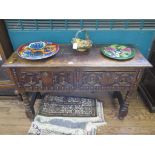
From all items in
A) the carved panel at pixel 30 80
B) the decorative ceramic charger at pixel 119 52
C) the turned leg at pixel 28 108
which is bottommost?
the turned leg at pixel 28 108

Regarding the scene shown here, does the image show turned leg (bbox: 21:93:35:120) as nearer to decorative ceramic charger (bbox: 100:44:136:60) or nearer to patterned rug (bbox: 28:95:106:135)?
patterned rug (bbox: 28:95:106:135)

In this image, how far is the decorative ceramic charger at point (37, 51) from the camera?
1165 mm

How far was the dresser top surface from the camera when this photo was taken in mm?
1109

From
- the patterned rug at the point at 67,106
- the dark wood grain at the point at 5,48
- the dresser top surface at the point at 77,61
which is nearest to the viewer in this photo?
the dresser top surface at the point at 77,61

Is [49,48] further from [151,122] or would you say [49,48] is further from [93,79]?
[151,122]

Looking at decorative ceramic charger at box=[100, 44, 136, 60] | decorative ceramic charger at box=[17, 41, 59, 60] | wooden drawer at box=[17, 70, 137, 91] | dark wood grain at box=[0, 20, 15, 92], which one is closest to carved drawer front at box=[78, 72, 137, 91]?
wooden drawer at box=[17, 70, 137, 91]

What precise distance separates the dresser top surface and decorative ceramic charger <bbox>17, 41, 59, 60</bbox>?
0.10 feet

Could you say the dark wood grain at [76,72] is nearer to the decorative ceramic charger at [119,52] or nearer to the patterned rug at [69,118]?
the decorative ceramic charger at [119,52]

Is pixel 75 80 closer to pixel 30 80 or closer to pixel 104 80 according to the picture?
pixel 104 80

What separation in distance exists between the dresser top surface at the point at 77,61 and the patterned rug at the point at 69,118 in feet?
2.07

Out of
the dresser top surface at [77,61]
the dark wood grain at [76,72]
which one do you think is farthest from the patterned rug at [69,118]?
the dresser top surface at [77,61]

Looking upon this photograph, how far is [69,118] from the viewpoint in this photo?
4.94 ft

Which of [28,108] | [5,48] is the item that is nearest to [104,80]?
[28,108]
